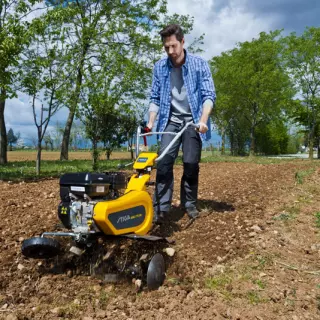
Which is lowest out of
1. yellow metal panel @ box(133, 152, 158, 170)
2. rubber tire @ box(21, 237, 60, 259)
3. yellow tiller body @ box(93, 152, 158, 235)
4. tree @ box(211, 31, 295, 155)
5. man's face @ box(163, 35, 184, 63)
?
rubber tire @ box(21, 237, 60, 259)

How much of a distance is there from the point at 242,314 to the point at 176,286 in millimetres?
622

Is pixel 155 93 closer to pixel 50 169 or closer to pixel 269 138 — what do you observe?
pixel 50 169

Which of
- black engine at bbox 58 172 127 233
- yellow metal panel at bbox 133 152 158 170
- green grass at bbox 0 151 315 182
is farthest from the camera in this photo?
green grass at bbox 0 151 315 182

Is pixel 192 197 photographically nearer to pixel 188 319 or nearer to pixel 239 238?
pixel 239 238

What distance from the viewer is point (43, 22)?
387 inches

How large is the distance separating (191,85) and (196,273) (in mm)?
2040

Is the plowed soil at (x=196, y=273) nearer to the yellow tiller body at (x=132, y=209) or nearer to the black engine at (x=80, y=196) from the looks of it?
the yellow tiller body at (x=132, y=209)

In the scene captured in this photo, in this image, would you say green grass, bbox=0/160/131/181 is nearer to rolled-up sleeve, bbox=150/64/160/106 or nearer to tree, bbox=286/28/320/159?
rolled-up sleeve, bbox=150/64/160/106

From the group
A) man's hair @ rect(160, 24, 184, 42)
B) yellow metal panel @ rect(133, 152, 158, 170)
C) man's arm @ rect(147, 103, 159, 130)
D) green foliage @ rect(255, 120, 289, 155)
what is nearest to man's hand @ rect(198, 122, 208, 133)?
yellow metal panel @ rect(133, 152, 158, 170)

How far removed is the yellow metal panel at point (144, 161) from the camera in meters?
3.56

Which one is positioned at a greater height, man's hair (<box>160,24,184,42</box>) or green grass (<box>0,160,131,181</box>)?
man's hair (<box>160,24,184,42</box>)

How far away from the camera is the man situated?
13.6 feet

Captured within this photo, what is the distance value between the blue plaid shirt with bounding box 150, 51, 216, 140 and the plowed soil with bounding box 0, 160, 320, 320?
127 cm

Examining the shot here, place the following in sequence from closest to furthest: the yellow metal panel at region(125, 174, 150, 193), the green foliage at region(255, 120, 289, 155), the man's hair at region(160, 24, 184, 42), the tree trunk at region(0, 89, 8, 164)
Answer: the yellow metal panel at region(125, 174, 150, 193)
the man's hair at region(160, 24, 184, 42)
the tree trunk at region(0, 89, 8, 164)
the green foliage at region(255, 120, 289, 155)
